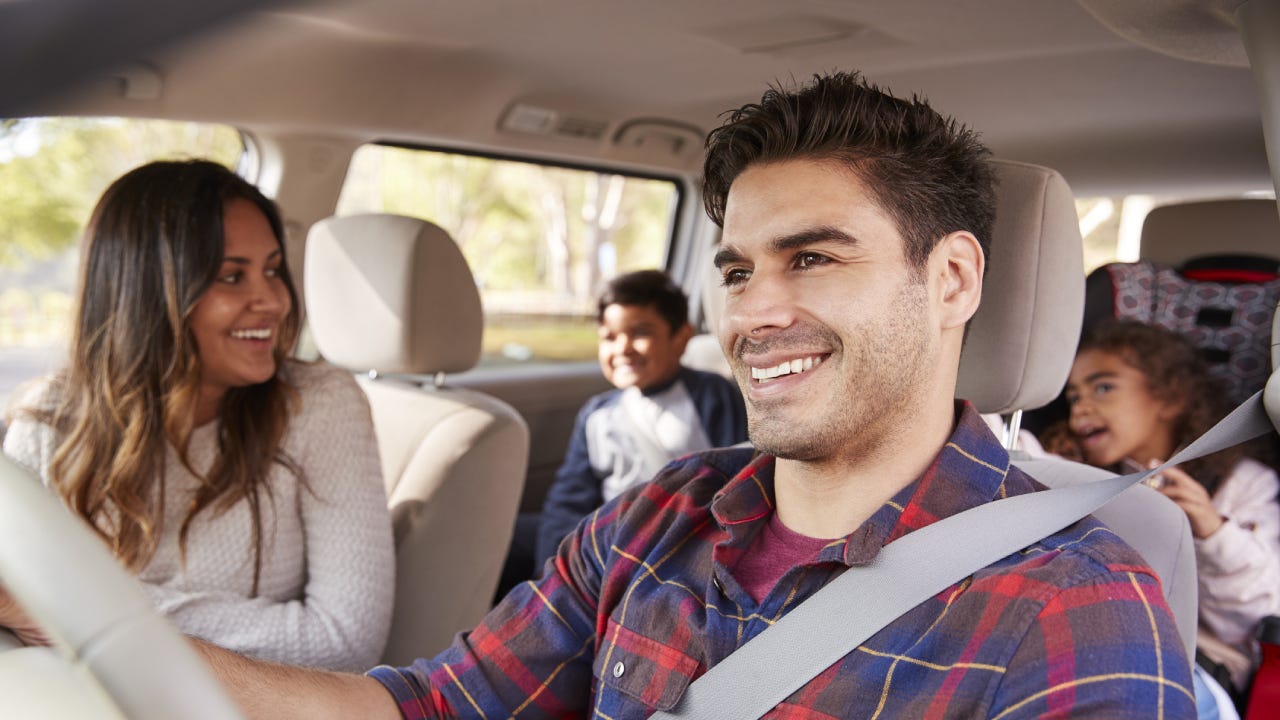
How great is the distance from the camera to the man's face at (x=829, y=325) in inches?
49.8

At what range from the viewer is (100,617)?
0.64 metres

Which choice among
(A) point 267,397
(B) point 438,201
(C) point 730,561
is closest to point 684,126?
(B) point 438,201

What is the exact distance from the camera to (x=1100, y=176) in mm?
3525

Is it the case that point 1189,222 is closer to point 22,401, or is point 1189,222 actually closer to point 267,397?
point 267,397

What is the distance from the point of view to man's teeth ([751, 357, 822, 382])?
50.5 inches

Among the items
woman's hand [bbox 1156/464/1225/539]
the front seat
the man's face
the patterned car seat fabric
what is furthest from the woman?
the patterned car seat fabric

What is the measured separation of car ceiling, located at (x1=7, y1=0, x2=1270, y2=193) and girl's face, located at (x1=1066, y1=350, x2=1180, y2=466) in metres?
0.69

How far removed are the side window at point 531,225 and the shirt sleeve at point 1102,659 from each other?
2.12m

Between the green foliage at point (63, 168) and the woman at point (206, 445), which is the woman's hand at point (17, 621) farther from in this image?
the green foliage at point (63, 168)

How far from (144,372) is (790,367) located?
4.07ft

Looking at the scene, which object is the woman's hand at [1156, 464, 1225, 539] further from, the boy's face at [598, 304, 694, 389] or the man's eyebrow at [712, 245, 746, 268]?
the boy's face at [598, 304, 694, 389]

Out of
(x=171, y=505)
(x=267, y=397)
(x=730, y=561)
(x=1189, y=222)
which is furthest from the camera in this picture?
(x=1189, y=222)

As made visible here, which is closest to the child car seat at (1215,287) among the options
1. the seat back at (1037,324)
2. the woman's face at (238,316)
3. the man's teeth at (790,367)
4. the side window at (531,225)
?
the seat back at (1037,324)

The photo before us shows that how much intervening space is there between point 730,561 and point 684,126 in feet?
7.54
